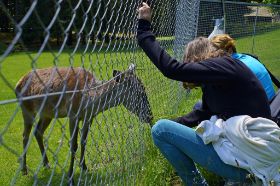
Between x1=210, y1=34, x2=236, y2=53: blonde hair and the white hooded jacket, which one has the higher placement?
x1=210, y1=34, x2=236, y2=53: blonde hair

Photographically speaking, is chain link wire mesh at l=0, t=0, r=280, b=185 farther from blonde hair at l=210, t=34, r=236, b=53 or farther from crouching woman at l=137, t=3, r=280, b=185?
blonde hair at l=210, t=34, r=236, b=53

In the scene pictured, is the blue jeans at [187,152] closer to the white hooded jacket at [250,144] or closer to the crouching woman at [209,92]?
the crouching woman at [209,92]

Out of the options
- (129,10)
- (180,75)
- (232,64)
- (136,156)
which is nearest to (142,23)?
(129,10)

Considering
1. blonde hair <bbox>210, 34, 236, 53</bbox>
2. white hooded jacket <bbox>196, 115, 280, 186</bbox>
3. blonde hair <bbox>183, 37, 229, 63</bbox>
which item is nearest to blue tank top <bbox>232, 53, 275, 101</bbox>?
blonde hair <bbox>210, 34, 236, 53</bbox>

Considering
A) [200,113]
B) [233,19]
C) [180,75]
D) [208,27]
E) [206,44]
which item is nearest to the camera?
[180,75]

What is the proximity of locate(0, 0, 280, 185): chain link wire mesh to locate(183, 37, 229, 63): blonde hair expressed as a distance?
0.55 meters

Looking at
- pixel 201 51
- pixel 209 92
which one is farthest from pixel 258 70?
pixel 201 51

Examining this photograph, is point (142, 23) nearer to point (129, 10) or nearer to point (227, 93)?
point (129, 10)

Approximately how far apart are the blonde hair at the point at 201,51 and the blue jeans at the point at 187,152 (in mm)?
588

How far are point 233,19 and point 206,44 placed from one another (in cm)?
1097

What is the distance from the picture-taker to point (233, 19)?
47.6 feet

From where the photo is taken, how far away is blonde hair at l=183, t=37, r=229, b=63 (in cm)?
384

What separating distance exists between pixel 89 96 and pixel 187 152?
958mm

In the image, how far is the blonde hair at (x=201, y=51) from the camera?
384cm
